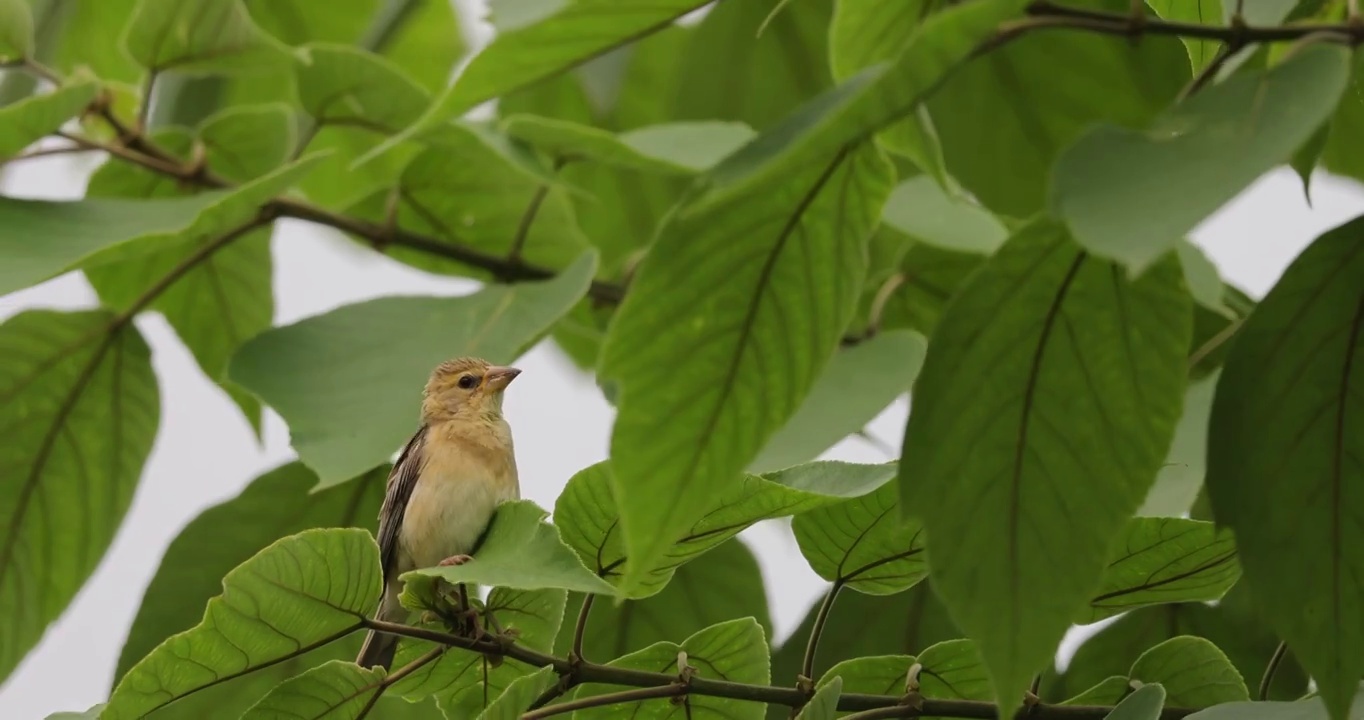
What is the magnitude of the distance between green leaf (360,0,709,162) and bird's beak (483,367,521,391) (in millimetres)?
1546

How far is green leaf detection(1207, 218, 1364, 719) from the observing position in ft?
3.77

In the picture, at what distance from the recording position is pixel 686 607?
7.34ft

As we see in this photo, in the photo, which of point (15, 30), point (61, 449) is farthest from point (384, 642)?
point (15, 30)

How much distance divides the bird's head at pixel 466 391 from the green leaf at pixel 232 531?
0.46 metres

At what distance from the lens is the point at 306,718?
145cm

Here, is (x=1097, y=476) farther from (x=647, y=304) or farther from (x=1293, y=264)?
(x=647, y=304)

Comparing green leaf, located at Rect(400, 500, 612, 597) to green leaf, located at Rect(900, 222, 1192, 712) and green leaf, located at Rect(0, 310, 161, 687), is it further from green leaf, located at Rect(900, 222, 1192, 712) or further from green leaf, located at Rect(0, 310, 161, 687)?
green leaf, located at Rect(0, 310, 161, 687)

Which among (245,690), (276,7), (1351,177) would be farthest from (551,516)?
(276,7)

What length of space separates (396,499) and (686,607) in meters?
0.59

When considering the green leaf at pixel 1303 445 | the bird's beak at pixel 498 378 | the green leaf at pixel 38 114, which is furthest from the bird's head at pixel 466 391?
the green leaf at pixel 1303 445

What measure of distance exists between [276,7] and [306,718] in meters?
2.65

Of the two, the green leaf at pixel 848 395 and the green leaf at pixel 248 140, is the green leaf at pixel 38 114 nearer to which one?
the green leaf at pixel 248 140

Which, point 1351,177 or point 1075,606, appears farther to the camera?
point 1351,177

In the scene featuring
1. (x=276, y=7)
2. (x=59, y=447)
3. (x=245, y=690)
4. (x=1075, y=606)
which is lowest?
(x=1075, y=606)
